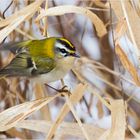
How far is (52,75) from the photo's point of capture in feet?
4.95

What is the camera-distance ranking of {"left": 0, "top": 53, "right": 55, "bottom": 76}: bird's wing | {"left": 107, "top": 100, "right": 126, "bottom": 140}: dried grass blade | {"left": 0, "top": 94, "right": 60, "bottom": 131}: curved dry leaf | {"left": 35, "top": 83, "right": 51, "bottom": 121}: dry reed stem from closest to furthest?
1. {"left": 107, "top": 100, "right": 126, "bottom": 140}: dried grass blade
2. {"left": 0, "top": 94, "right": 60, "bottom": 131}: curved dry leaf
3. {"left": 0, "top": 53, "right": 55, "bottom": 76}: bird's wing
4. {"left": 35, "top": 83, "right": 51, "bottom": 121}: dry reed stem

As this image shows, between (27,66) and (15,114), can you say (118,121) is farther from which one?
(27,66)

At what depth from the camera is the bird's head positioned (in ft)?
4.80

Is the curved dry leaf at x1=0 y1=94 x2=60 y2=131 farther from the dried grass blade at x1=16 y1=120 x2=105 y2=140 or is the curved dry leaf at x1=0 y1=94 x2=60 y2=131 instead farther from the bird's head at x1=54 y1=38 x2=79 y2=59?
the bird's head at x1=54 y1=38 x2=79 y2=59

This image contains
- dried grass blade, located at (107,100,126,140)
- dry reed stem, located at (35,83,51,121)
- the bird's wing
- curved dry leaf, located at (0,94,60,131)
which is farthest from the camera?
dry reed stem, located at (35,83,51,121)

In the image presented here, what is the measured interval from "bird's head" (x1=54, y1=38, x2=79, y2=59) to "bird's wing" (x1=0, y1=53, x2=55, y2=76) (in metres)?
0.05

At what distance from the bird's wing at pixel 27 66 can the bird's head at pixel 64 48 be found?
0.05 m

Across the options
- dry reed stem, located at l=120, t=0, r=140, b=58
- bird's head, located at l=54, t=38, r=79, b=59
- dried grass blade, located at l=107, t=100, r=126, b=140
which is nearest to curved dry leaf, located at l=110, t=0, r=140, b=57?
dry reed stem, located at l=120, t=0, r=140, b=58

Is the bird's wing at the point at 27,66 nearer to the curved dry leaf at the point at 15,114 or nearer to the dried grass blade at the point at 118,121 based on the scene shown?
the curved dry leaf at the point at 15,114

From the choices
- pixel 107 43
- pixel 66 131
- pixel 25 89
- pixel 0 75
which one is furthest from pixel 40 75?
pixel 107 43

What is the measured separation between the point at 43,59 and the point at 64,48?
0.36 feet

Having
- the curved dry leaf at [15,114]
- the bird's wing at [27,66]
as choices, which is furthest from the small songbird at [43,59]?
the curved dry leaf at [15,114]

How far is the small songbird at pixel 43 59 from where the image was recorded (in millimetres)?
1473

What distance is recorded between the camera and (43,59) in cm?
155
